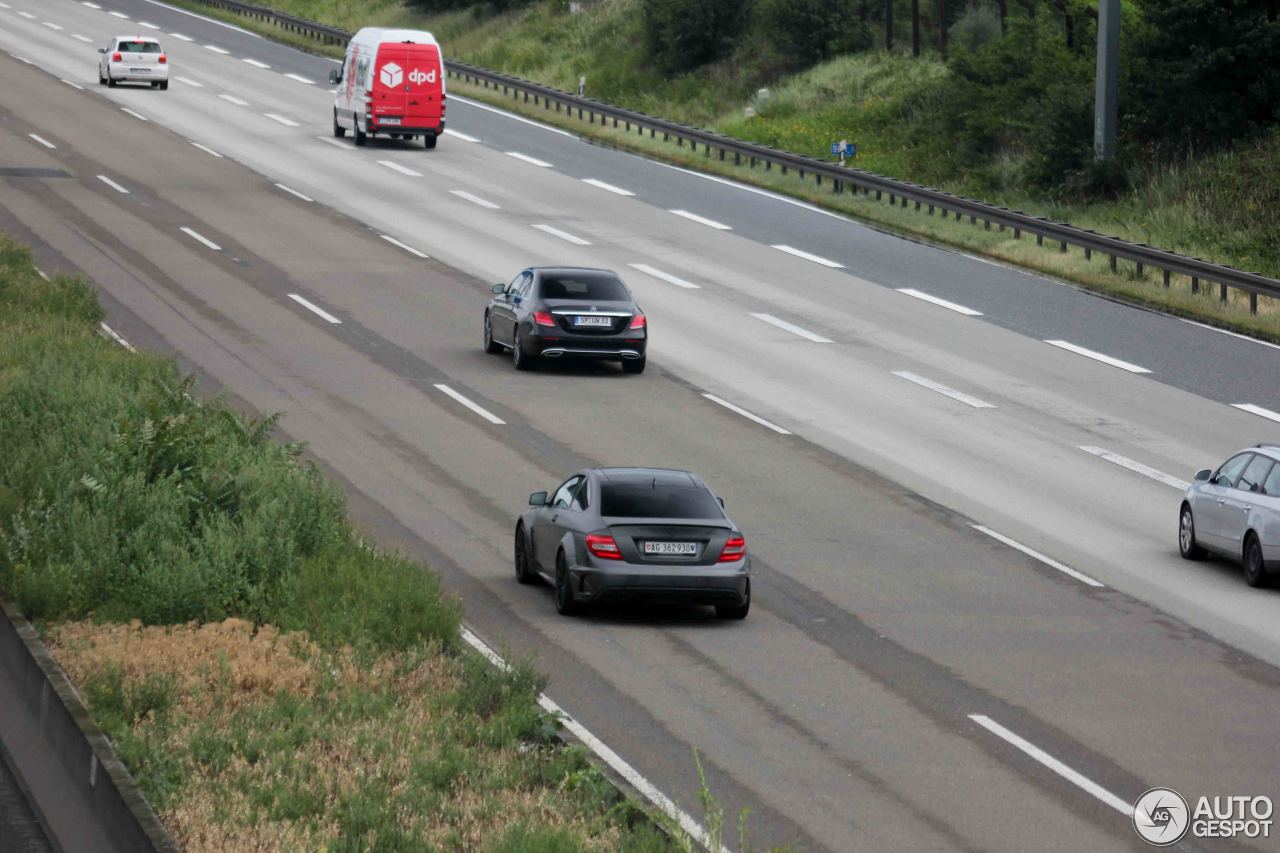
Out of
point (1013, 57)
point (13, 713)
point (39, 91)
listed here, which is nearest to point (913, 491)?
point (13, 713)

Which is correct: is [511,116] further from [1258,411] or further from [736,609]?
[736,609]

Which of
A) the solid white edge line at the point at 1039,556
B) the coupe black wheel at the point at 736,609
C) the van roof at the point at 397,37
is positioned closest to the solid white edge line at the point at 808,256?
the van roof at the point at 397,37

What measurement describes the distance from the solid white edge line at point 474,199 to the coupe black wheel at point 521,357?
16.4 meters

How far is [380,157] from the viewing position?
2115 inches

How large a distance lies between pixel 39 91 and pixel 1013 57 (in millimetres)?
29057

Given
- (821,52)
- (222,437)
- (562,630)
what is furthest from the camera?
(821,52)

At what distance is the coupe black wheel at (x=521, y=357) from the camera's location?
29.5 m

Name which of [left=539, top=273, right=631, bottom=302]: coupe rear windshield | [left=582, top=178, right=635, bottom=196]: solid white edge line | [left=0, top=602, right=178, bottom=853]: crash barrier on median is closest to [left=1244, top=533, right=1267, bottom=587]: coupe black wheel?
[left=0, top=602, right=178, bottom=853]: crash barrier on median

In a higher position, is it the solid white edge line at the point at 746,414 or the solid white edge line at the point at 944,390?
the solid white edge line at the point at 746,414

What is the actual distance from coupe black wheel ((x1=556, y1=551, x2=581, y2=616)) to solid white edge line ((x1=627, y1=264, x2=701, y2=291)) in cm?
2067

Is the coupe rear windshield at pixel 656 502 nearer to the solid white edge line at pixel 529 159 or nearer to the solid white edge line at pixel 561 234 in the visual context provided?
the solid white edge line at pixel 561 234

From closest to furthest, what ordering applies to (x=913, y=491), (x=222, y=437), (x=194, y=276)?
(x=222, y=437)
(x=913, y=491)
(x=194, y=276)

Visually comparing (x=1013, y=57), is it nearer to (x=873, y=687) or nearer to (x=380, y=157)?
(x=380, y=157)

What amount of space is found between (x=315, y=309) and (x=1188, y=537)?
666 inches
